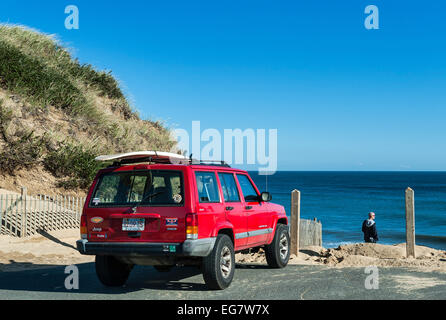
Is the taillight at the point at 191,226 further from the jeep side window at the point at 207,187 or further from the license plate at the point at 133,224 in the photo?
the license plate at the point at 133,224

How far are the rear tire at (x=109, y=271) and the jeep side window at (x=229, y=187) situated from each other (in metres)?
2.27

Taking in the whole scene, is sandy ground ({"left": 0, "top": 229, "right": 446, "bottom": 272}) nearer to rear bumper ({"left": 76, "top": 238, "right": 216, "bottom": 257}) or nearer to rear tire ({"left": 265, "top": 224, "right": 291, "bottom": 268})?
rear tire ({"left": 265, "top": 224, "right": 291, "bottom": 268})

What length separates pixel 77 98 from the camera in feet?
87.0

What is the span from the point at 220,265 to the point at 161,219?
130 cm

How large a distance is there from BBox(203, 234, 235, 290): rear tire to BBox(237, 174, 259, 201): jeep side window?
1509 mm

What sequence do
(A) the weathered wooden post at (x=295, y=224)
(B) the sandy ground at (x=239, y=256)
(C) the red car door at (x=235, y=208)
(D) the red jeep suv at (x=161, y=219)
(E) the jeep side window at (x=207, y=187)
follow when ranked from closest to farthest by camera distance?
(D) the red jeep suv at (x=161, y=219)
(E) the jeep side window at (x=207, y=187)
(C) the red car door at (x=235, y=208)
(B) the sandy ground at (x=239, y=256)
(A) the weathered wooden post at (x=295, y=224)

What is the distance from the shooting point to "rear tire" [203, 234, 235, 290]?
26.6 feet

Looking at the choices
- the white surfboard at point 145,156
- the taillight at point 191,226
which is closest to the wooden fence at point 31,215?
the white surfboard at point 145,156

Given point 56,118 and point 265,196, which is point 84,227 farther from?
point 56,118

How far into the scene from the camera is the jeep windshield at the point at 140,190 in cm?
797

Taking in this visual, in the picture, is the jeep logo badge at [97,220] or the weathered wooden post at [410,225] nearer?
the jeep logo badge at [97,220]

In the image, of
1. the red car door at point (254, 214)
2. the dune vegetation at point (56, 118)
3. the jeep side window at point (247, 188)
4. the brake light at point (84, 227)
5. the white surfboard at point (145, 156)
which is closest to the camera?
the brake light at point (84, 227)

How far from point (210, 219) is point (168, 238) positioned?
77 centimetres

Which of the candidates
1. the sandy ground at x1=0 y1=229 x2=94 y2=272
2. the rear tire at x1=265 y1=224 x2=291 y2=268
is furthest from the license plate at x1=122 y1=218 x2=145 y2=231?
the sandy ground at x1=0 y1=229 x2=94 y2=272
